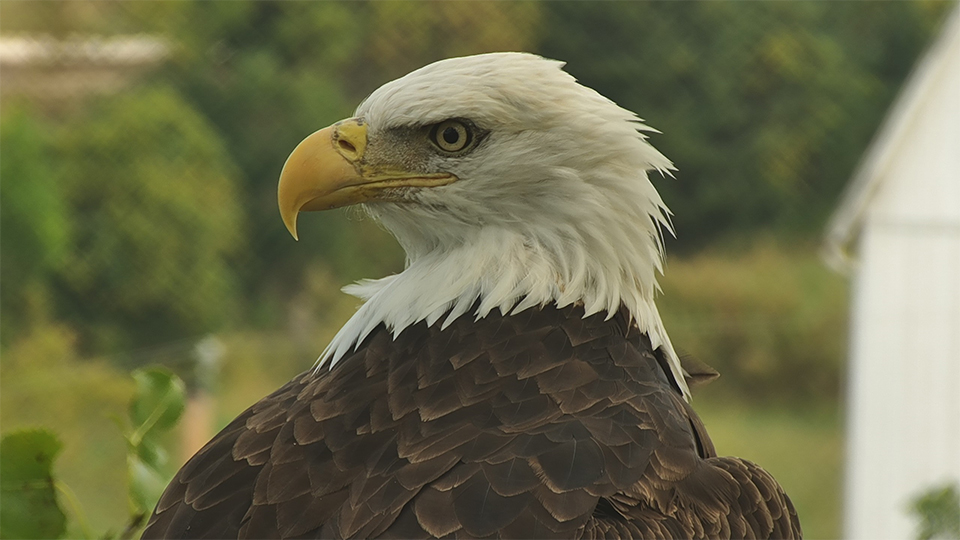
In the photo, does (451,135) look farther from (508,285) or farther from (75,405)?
(75,405)

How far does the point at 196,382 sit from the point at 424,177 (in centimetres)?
394

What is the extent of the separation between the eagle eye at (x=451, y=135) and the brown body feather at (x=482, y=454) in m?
0.29

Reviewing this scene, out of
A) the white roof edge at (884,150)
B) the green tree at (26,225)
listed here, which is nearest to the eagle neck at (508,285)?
the white roof edge at (884,150)

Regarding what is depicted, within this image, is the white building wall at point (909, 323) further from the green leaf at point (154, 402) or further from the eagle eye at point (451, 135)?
the green leaf at point (154, 402)

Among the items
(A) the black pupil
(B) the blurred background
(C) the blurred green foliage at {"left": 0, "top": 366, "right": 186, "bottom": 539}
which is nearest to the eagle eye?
(A) the black pupil

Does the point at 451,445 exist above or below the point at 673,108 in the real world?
above

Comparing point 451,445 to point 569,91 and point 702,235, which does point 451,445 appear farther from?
point 702,235

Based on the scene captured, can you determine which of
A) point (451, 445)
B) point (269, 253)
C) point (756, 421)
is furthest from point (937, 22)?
point (451, 445)

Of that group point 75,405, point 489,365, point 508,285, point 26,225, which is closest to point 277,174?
point 26,225

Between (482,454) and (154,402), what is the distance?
607 millimetres

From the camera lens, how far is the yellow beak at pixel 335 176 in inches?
68.6

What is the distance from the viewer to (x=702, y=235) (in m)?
6.21

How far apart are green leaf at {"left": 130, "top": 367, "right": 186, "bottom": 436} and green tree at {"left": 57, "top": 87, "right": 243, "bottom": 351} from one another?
4147mm

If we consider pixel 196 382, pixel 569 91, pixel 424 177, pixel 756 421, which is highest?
pixel 569 91
